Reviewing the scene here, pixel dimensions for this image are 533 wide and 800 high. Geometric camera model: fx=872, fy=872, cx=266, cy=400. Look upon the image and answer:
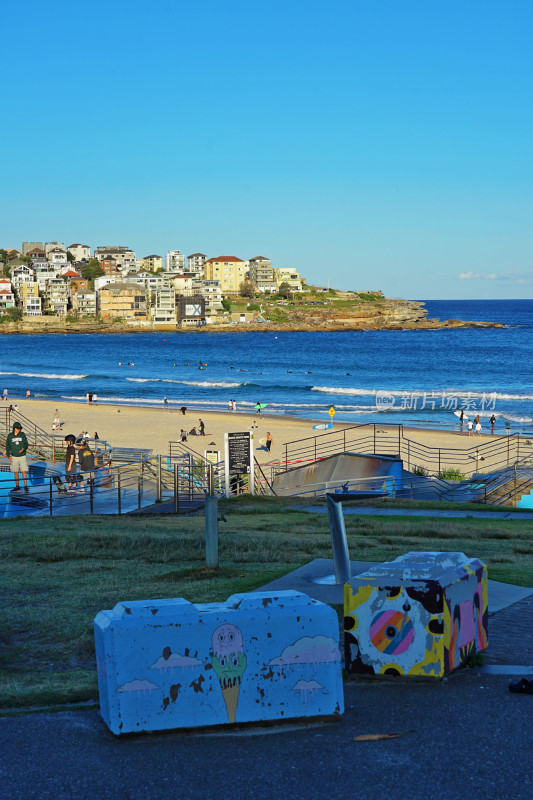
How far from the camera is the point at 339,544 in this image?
27.0 ft

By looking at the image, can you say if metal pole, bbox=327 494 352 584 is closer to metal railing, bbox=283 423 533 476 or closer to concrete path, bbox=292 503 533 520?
concrete path, bbox=292 503 533 520

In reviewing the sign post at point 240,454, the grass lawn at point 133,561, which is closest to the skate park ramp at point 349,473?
the sign post at point 240,454

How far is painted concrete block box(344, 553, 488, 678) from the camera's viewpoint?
18.0 feet

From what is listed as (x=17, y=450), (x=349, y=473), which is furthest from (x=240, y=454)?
(x=17, y=450)

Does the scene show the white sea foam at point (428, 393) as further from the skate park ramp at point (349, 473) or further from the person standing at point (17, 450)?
the person standing at point (17, 450)

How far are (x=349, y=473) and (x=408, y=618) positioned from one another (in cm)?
1560

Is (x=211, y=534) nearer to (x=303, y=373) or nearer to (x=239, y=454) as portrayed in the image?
(x=239, y=454)

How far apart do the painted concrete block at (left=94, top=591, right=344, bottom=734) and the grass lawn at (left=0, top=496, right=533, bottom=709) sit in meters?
0.91

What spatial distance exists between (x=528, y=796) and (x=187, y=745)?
1801mm

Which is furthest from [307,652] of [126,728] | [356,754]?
[126,728]

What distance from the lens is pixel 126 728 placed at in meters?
4.82

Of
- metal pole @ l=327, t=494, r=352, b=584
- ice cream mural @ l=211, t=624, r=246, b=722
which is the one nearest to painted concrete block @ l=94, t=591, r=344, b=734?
→ ice cream mural @ l=211, t=624, r=246, b=722

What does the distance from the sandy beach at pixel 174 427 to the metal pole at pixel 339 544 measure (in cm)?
2690

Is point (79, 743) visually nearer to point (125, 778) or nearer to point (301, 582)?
point (125, 778)
